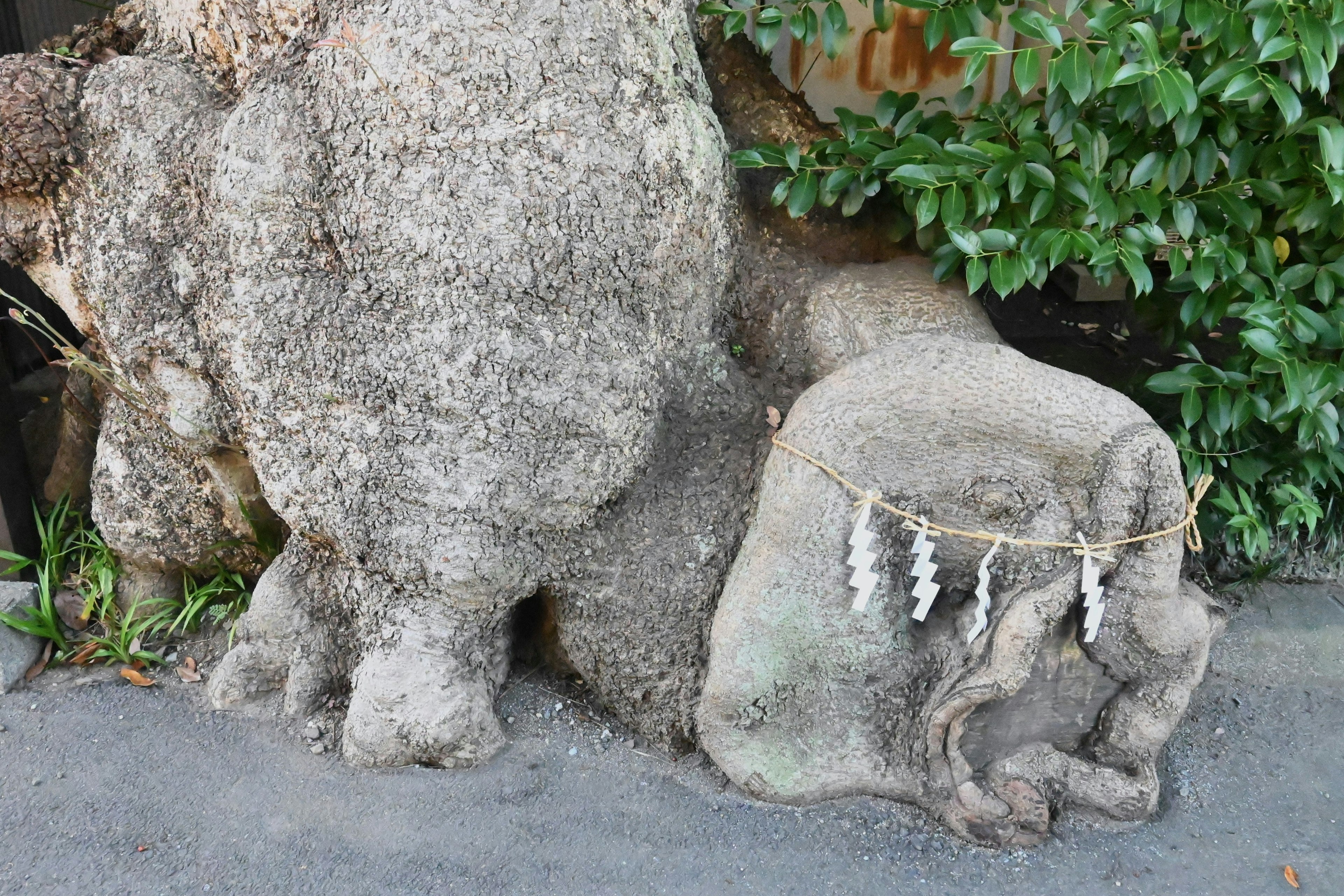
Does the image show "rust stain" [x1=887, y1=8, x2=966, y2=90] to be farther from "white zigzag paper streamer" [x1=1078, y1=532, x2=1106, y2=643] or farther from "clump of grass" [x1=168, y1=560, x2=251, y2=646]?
"clump of grass" [x1=168, y1=560, x2=251, y2=646]

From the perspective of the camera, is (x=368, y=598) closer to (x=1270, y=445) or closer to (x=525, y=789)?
(x=525, y=789)

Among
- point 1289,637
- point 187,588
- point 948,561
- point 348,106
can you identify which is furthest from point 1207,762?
point 187,588

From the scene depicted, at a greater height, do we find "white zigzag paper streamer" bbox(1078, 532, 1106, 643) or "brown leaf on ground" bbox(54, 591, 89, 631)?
"white zigzag paper streamer" bbox(1078, 532, 1106, 643)

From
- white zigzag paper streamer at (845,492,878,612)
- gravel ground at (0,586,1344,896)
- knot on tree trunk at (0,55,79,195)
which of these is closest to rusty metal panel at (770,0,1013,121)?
white zigzag paper streamer at (845,492,878,612)

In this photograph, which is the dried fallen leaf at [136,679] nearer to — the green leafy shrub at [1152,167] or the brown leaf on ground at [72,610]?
the brown leaf on ground at [72,610]

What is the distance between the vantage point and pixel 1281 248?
2.52 metres

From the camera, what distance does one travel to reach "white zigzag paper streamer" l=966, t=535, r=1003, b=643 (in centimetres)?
215

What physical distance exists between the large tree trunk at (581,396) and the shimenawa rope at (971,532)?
0.03 metres

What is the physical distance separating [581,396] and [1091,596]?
1.25 metres

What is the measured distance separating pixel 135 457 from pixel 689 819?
193cm

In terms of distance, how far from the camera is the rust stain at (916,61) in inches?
136

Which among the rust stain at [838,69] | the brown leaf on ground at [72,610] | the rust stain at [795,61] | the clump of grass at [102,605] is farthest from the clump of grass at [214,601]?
the rust stain at [838,69]

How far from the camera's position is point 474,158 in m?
2.13

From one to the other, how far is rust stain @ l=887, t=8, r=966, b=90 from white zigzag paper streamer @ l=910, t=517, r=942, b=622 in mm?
1962
